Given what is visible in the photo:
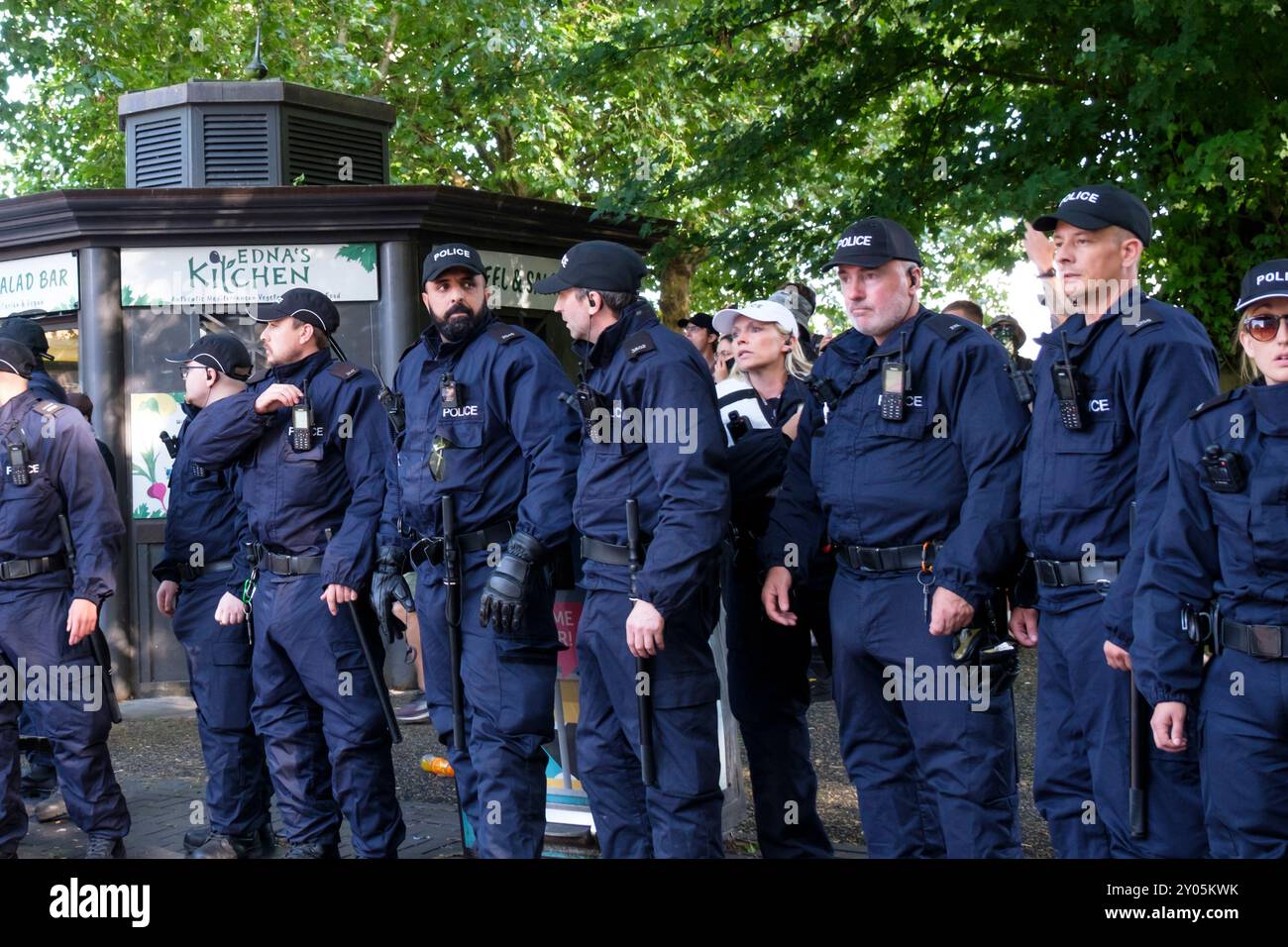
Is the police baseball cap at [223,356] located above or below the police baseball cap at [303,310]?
below

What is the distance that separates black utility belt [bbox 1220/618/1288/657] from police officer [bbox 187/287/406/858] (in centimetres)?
311

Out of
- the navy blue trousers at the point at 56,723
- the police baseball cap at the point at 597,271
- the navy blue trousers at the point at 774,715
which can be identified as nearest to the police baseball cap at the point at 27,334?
the navy blue trousers at the point at 56,723

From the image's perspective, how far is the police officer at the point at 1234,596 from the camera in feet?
11.4

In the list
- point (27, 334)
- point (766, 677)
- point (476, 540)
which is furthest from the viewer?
point (27, 334)

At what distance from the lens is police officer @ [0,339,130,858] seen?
5.84 m

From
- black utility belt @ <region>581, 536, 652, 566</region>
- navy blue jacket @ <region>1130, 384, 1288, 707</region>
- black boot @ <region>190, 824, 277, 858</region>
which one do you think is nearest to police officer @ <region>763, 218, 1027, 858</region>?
black utility belt @ <region>581, 536, 652, 566</region>

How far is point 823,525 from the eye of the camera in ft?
15.9

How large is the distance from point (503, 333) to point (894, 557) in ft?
5.62

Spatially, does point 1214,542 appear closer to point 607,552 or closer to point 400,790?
point 607,552

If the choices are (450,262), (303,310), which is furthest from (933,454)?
(303,310)

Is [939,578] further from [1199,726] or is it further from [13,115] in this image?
[13,115]

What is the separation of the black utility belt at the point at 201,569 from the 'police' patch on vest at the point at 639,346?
248 cm

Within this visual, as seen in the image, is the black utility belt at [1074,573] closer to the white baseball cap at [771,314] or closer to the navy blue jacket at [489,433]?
the navy blue jacket at [489,433]

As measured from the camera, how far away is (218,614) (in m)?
5.87
